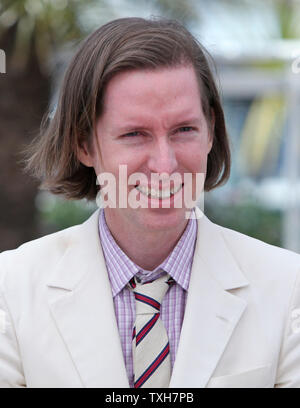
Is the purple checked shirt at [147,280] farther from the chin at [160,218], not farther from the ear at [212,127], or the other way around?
the ear at [212,127]

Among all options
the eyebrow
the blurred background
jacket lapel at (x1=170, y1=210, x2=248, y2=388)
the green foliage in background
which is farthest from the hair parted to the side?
the green foliage in background

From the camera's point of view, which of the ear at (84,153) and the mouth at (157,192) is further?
the ear at (84,153)

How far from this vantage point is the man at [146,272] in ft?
5.82

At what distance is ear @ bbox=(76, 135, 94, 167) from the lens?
2.02 meters

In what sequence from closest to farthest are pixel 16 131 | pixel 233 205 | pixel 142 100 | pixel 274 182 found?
pixel 142 100 < pixel 16 131 < pixel 233 205 < pixel 274 182

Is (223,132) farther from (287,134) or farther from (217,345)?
(287,134)

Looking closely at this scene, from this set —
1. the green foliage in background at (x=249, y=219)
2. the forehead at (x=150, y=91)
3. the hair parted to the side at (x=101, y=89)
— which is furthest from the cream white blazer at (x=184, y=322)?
the green foliage in background at (x=249, y=219)

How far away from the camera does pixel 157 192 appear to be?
5.91ft

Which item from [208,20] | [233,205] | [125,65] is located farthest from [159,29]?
[233,205]

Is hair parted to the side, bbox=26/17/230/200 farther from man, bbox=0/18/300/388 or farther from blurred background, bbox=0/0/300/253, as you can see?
blurred background, bbox=0/0/300/253

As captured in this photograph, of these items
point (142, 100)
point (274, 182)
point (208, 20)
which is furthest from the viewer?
point (274, 182)

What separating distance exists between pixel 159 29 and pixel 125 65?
20cm

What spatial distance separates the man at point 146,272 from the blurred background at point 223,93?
904 millimetres

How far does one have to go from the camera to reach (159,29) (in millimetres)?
1907
